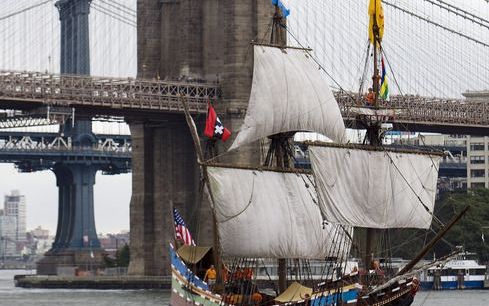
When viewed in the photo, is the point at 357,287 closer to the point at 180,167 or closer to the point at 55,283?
the point at 180,167

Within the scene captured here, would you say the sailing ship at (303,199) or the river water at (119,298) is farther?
the river water at (119,298)

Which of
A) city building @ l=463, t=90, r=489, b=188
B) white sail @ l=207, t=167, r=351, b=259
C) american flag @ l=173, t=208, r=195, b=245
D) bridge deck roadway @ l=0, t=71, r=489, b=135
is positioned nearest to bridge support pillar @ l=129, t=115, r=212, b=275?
bridge deck roadway @ l=0, t=71, r=489, b=135

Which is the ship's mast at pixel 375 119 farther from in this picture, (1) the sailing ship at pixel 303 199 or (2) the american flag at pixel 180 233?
(2) the american flag at pixel 180 233

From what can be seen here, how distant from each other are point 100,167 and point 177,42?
50100 mm

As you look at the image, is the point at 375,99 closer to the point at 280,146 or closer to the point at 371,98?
the point at 371,98

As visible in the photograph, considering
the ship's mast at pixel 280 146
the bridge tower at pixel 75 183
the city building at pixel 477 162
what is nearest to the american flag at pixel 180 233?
the ship's mast at pixel 280 146

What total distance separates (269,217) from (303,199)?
1.82 m

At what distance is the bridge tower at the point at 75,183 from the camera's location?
492 feet

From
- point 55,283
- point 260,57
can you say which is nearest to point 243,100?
point 55,283

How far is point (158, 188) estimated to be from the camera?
375 ft

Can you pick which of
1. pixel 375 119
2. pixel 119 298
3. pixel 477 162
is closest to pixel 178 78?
pixel 119 298

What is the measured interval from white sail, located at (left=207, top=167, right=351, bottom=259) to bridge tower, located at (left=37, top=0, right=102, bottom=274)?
72119mm

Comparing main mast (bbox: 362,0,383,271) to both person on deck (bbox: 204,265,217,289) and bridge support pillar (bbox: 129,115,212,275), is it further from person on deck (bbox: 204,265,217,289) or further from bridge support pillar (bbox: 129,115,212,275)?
bridge support pillar (bbox: 129,115,212,275)

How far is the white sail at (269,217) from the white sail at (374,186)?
1.43m
